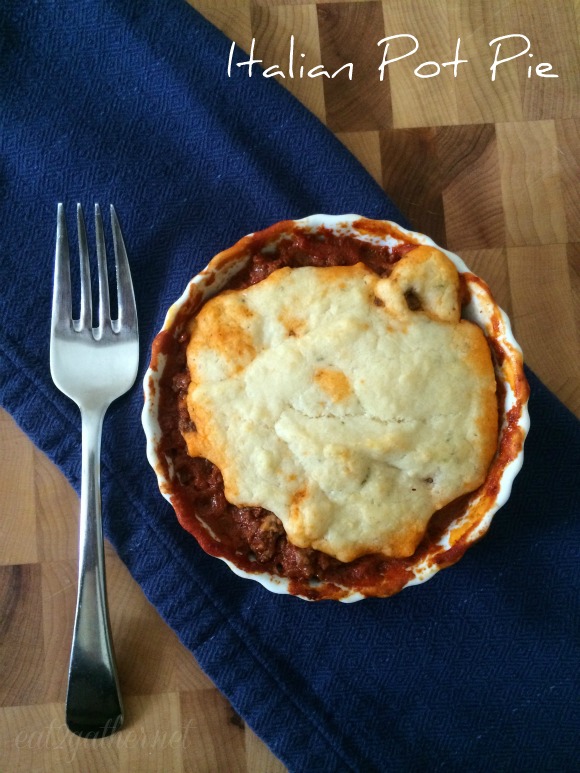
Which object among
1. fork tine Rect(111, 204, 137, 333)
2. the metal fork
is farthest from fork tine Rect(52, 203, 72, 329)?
fork tine Rect(111, 204, 137, 333)

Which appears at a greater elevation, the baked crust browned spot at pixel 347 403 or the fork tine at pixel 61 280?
the fork tine at pixel 61 280

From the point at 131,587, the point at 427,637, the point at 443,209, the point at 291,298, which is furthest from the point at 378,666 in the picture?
the point at 443,209

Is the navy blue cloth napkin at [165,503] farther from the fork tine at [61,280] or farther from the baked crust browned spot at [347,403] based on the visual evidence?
the baked crust browned spot at [347,403]

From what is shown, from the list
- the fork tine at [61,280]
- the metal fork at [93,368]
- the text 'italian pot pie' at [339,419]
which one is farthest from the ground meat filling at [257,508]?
the fork tine at [61,280]

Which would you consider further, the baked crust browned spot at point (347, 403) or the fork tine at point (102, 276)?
the fork tine at point (102, 276)

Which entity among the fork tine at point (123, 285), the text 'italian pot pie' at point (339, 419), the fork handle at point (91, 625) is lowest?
the fork handle at point (91, 625)

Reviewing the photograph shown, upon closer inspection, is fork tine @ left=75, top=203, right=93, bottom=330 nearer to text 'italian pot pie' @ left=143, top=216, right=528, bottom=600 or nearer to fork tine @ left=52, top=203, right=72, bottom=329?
fork tine @ left=52, top=203, right=72, bottom=329

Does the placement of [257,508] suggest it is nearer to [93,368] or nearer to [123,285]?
[93,368]

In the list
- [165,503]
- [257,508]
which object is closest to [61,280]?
[165,503]
